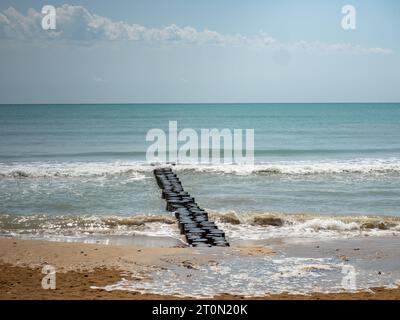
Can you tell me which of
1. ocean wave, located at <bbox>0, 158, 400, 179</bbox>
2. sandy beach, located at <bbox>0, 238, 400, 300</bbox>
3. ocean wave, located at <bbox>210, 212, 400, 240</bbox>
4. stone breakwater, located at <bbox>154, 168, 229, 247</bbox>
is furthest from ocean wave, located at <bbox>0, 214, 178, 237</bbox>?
ocean wave, located at <bbox>0, 158, 400, 179</bbox>

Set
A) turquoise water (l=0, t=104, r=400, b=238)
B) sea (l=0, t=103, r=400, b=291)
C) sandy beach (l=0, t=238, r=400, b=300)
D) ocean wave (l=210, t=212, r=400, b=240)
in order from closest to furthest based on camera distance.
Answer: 1. sandy beach (l=0, t=238, r=400, b=300)
2. ocean wave (l=210, t=212, r=400, b=240)
3. sea (l=0, t=103, r=400, b=291)
4. turquoise water (l=0, t=104, r=400, b=238)

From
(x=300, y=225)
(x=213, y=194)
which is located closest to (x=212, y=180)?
(x=213, y=194)

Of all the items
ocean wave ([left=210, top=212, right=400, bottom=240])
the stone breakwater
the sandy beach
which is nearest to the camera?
the sandy beach

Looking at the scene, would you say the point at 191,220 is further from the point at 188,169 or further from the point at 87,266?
the point at 188,169

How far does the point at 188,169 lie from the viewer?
1101 inches

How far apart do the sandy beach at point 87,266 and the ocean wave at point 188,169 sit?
14.0 m

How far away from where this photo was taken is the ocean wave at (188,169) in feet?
85.9

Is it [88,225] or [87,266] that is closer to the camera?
[87,266]

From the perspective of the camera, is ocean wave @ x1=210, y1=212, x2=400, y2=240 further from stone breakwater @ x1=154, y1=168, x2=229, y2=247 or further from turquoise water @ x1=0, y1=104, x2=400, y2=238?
turquoise water @ x1=0, y1=104, x2=400, y2=238

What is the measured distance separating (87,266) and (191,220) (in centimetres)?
506

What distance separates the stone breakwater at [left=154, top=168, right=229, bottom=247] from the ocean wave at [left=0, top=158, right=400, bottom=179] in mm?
5947

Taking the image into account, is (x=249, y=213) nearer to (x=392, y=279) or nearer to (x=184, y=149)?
(x=392, y=279)

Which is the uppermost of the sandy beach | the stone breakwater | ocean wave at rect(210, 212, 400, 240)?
the sandy beach

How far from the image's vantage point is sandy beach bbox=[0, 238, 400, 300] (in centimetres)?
802
